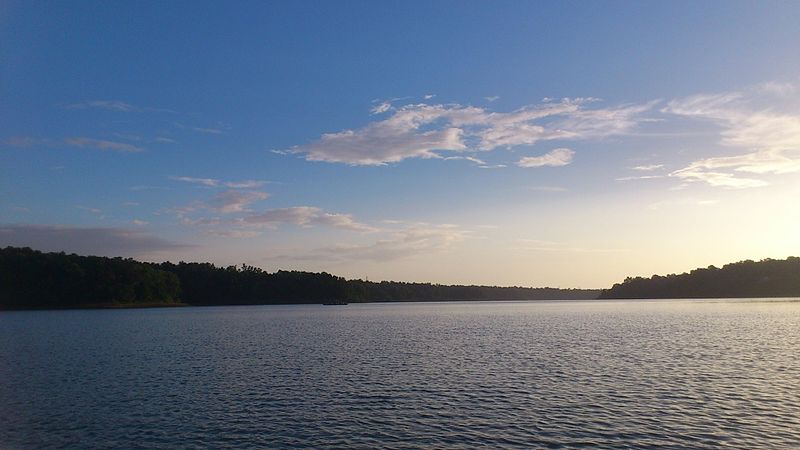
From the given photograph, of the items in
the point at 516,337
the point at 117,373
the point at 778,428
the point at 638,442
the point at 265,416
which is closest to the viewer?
the point at 638,442

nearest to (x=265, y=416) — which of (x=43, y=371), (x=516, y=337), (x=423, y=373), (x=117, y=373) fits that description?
(x=423, y=373)

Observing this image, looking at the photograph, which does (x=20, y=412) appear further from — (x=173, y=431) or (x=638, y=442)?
(x=638, y=442)

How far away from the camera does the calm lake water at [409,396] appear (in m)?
28.8

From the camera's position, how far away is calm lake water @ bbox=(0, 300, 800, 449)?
28844 millimetres

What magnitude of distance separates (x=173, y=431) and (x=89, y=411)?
817cm

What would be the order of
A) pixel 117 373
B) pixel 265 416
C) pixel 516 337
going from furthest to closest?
pixel 516 337 → pixel 117 373 → pixel 265 416

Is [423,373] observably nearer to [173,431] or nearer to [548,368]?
[548,368]

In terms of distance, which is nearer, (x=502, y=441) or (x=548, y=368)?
(x=502, y=441)

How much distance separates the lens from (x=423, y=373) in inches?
1887

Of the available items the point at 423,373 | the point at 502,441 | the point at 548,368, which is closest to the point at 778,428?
the point at 502,441

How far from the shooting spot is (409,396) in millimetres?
38188

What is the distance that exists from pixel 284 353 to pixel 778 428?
47.1 m

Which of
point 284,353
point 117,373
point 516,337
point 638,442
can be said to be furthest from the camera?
point 516,337

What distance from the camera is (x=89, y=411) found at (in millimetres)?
35438
